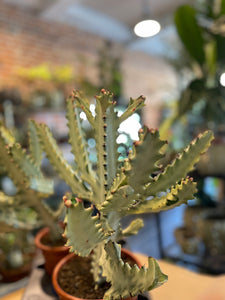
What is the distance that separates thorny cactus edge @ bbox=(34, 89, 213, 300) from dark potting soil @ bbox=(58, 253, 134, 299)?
2cm

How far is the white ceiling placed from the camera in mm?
3604

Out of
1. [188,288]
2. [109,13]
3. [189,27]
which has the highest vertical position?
[109,13]

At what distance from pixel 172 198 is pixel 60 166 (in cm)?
22

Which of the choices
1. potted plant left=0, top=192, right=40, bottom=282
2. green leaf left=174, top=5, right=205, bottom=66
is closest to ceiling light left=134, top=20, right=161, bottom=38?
green leaf left=174, top=5, right=205, bottom=66

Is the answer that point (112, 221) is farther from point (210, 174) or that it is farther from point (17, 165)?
point (210, 174)

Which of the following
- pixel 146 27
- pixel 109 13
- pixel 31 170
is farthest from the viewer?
pixel 109 13

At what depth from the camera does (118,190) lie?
351mm

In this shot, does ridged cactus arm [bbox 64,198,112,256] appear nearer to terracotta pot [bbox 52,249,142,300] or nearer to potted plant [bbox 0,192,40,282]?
terracotta pot [bbox 52,249,142,300]

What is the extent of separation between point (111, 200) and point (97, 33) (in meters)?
4.95

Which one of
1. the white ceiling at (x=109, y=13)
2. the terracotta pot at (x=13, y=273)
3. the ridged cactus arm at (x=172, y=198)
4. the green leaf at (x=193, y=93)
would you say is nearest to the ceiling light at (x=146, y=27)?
the white ceiling at (x=109, y=13)

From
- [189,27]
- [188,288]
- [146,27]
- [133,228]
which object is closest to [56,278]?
[133,228]

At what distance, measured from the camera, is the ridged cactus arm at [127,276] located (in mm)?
347

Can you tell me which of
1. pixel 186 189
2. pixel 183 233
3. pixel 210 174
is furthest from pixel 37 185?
pixel 183 233

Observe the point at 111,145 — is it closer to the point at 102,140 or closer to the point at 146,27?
the point at 102,140
